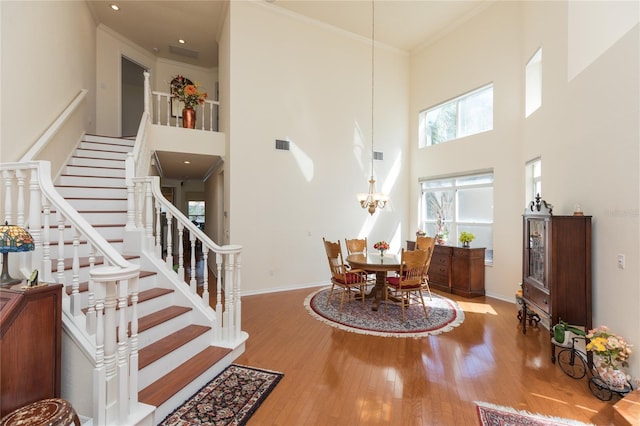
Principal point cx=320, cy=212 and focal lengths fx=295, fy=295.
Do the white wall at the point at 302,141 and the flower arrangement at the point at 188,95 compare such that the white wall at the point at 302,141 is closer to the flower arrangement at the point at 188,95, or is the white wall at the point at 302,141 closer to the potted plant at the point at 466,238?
the flower arrangement at the point at 188,95

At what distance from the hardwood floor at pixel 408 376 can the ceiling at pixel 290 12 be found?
176 inches

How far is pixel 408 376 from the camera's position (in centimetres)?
280

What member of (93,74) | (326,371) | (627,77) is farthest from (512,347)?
(93,74)

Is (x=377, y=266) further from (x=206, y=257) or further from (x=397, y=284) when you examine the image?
(x=206, y=257)

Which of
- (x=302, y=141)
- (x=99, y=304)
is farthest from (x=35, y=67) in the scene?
(x=302, y=141)

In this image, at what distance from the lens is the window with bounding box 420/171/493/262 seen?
586 centimetres

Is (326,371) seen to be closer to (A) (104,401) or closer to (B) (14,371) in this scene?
(A) (104,401)

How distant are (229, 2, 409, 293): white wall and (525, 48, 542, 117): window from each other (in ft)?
9.44

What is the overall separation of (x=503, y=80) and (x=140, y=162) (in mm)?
6240

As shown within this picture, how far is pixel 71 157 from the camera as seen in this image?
4.57 m

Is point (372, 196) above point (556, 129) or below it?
below

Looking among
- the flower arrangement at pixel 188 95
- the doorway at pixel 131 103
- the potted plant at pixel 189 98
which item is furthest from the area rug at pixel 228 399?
the doorway at pixel 131 103

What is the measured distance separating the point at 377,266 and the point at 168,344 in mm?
2858

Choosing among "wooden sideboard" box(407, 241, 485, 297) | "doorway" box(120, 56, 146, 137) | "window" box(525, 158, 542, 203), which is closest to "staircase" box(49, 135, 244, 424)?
"wooden sideboard" box(407, 241, 485, 297)
